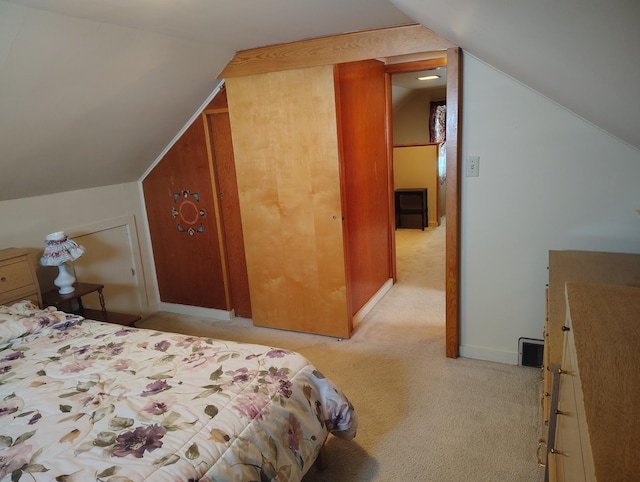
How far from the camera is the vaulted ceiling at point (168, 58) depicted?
0.85m

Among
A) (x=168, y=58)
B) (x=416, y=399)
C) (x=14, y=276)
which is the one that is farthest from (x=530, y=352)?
(x=14, y=276)

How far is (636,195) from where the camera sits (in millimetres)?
2102

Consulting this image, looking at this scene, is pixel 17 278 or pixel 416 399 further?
pixel 17 278

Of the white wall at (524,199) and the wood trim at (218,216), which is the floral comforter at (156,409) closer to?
the white wall at (524,199)

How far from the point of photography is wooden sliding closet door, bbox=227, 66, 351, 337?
2709 millimetres

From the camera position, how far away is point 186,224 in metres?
3.48

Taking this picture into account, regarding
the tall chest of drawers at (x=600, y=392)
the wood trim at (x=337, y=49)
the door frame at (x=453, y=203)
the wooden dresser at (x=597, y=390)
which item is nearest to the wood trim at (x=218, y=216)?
the wood trim at (x=337, y=49)

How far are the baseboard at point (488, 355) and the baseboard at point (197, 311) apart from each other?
6.15 ft

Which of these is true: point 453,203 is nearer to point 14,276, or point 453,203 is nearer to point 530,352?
point 530,352

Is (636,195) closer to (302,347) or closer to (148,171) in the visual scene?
(302,347)

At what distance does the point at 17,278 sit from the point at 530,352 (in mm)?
3045

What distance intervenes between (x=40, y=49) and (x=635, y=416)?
2.33 m

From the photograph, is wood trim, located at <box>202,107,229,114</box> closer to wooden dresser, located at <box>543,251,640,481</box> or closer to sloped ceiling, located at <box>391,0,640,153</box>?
sloped ceiling, located at <box>391,0,640,153</box>

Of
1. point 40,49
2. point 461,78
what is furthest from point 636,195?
point 40,49
